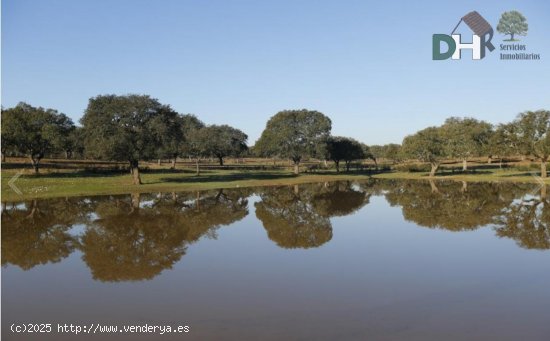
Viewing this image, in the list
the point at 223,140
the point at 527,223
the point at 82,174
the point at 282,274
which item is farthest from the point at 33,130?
the point at 527,223

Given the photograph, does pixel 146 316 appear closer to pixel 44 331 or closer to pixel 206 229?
pixel 44 331

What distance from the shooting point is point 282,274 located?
1656 cm

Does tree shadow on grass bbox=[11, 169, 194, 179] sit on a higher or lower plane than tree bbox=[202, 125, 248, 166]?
lower

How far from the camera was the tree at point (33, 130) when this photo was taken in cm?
6700

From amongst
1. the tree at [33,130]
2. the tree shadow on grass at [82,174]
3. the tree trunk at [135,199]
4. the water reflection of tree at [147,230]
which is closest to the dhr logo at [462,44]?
the water reflection of tree at [147,230]

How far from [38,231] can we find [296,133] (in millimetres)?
67287

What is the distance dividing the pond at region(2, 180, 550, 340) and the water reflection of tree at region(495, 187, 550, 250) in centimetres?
13

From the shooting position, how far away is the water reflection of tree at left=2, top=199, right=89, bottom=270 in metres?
20.0

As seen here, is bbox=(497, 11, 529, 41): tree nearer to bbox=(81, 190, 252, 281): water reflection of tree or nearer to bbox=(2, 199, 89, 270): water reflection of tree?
bbox=(81, 190, 252, 281): water reflection of tree

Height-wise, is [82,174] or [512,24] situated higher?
[512,24]

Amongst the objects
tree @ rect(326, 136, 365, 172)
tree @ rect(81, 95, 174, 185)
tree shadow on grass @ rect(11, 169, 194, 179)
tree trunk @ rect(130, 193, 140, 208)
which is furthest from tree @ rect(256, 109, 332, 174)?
tree trunk @ rect(130, 193, 140, 208)

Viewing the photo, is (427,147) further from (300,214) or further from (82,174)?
(82,174)

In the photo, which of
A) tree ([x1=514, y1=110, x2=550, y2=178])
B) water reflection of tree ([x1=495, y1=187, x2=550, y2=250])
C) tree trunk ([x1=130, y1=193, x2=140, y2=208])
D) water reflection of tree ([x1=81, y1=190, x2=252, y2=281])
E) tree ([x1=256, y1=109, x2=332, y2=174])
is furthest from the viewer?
tree ([x1=256, y1=109, x2=332, y2=174])

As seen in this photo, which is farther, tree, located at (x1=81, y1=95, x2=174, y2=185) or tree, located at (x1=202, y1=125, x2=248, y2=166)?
tree, located at (x1=202, y1=125, x2=248, y2=166)
